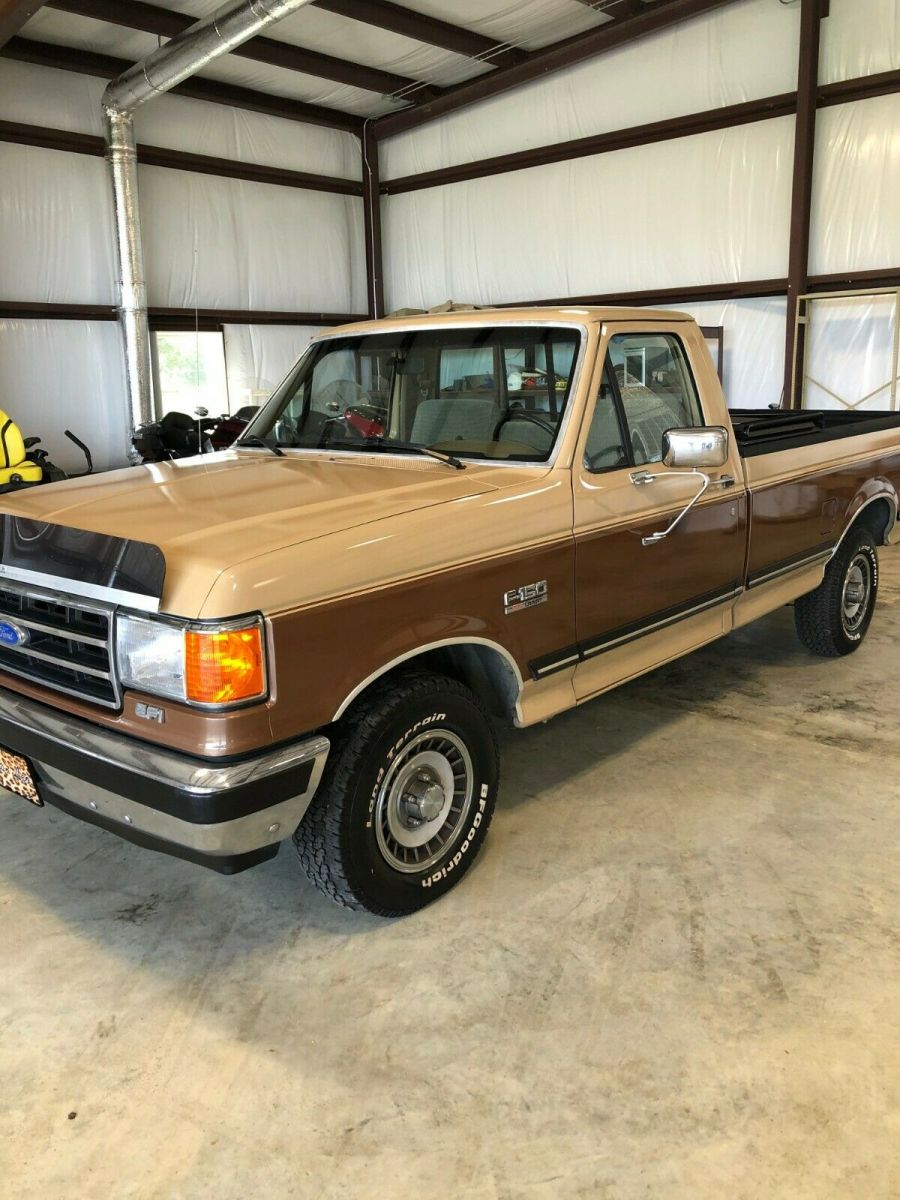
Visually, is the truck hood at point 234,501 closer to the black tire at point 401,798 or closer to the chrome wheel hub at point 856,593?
the black tire at point 401,798

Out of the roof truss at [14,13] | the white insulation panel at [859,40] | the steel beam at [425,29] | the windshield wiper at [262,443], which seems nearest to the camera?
the windshield wiper at [262,443]

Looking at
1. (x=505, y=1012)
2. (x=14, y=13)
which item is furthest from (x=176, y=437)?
(x=505, y=1012)

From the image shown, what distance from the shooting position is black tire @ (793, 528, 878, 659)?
5547 mm

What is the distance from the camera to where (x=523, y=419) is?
3.68 m

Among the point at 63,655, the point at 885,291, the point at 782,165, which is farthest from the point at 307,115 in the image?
the point at 63,655

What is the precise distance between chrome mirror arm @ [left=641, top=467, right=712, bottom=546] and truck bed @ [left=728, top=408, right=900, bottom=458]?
0.54 metres

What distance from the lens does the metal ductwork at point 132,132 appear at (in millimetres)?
10230

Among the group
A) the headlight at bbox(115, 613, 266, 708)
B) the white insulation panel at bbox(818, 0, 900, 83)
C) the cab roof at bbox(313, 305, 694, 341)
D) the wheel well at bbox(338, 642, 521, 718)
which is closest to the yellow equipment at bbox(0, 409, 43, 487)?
the cab roof at bbox(313, 305, 694, 341)

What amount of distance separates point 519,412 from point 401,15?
10.2 m

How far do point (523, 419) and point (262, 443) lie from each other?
4.22 ft

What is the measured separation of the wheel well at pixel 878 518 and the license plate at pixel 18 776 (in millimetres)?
4748

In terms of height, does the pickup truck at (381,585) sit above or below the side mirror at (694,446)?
below

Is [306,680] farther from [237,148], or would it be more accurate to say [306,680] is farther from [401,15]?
[237,148]

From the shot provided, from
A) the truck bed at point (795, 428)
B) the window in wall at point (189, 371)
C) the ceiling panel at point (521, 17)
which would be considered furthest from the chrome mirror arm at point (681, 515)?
the window in wall at point (189, 371)
